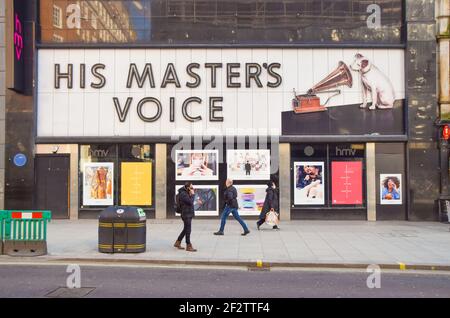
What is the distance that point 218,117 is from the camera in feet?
65.8

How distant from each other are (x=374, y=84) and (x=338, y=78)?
1440 mm

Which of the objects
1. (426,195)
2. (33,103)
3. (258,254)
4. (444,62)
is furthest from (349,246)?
(33,103)

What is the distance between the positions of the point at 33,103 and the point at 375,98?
44.3 feet

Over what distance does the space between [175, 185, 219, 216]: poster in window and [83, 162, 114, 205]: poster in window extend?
2.66 m

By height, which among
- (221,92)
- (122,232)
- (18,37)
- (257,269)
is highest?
(18,37)

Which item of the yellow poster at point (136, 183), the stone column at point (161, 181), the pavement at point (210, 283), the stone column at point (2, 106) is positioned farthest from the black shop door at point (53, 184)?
the pavement at point (210, 283)

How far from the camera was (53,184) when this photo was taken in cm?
2008

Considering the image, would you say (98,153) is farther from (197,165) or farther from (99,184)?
(197,165)

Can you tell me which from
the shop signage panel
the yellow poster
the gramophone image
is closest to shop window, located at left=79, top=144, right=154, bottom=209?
the yellow poster

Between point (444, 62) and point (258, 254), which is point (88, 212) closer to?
point (258, 254)

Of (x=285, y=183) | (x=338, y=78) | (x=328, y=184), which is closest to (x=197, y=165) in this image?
(x=285, y=183)

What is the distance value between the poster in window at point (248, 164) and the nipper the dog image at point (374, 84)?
4.44 metres

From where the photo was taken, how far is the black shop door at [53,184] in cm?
2000

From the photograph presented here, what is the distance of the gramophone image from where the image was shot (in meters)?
20.0
